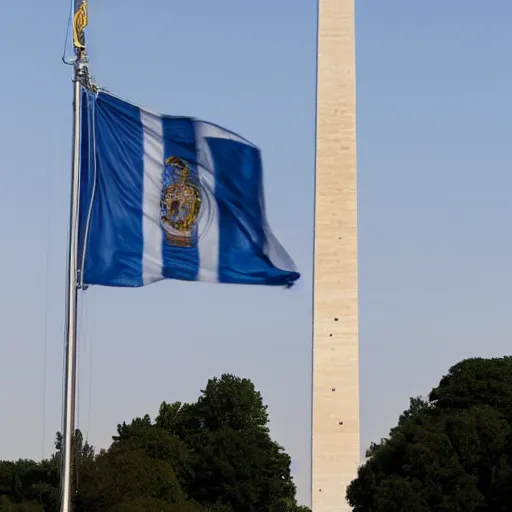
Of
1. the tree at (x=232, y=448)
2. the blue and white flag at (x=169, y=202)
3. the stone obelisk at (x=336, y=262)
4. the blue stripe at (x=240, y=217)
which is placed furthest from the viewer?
the tree at (x=232, y=448)

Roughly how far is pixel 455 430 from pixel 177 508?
14644 mm

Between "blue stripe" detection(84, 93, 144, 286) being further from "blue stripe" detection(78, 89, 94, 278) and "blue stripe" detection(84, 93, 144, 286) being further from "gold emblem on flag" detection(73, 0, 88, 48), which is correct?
"gold emblem on flag" detection(73, 0, 88, 48)

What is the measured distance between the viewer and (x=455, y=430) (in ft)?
201

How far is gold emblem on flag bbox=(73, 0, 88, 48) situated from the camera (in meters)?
18.5

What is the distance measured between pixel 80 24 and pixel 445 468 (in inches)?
1725

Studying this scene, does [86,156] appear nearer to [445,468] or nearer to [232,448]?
[445,468]

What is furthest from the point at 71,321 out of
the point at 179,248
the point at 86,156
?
the point at 86,156

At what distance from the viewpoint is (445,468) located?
60.1 m

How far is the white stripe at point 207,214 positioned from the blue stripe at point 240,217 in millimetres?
60

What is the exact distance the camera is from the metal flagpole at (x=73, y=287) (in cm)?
1738

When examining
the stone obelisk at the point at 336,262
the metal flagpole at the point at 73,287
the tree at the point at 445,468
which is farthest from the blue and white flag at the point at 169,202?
the tree at the point at 445,468

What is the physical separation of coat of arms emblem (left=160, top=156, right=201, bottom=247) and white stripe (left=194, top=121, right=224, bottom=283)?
0.36ft

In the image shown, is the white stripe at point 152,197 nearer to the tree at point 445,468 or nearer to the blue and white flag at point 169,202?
the blue and white flag at point 169,202

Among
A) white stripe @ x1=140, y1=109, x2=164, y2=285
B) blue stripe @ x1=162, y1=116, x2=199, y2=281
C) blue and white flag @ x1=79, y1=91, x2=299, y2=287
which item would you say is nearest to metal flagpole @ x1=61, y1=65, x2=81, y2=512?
blue and white flag @ x1=79, y1=91, x2=299, y2=287
